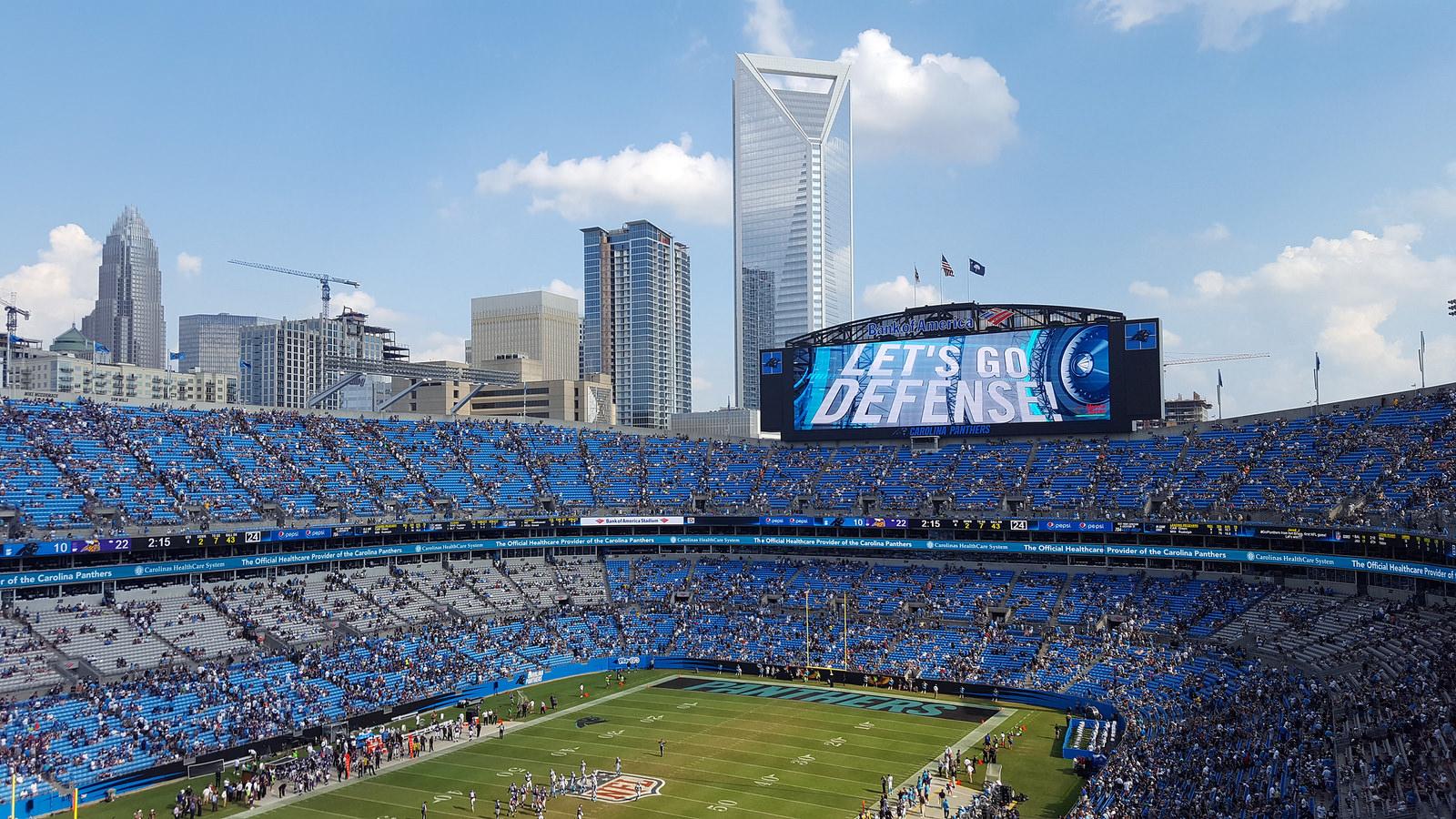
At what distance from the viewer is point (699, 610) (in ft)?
232

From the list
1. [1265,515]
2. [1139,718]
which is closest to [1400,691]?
[1139,718]

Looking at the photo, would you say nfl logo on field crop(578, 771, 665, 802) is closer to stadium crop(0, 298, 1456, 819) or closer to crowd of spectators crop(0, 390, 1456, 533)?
stadium crop(0, 298, 1456, 819)

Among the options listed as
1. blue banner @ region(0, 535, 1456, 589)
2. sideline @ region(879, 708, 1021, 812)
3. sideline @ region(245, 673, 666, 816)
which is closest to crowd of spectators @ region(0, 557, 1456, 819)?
blue banner @ region(0, 535, 1456, 589)

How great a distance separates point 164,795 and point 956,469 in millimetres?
53187

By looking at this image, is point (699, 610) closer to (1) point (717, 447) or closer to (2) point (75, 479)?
(1) point (717, 447)

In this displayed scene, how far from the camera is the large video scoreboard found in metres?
70.2

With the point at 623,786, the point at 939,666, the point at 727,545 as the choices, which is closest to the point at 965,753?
the point at 939,666

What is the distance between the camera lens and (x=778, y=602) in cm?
7081

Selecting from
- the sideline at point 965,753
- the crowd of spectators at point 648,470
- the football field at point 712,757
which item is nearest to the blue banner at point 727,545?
the crowd of spectators at point 648,470

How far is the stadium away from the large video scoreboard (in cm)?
27

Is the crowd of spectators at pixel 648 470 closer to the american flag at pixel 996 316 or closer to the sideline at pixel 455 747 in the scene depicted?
the american flag at pixel 996 316

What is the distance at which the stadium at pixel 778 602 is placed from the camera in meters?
39.4

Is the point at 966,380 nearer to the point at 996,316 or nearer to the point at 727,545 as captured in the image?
the point at 996,316

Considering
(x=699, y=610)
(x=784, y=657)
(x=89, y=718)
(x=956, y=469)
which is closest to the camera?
(x=89, y=718)
